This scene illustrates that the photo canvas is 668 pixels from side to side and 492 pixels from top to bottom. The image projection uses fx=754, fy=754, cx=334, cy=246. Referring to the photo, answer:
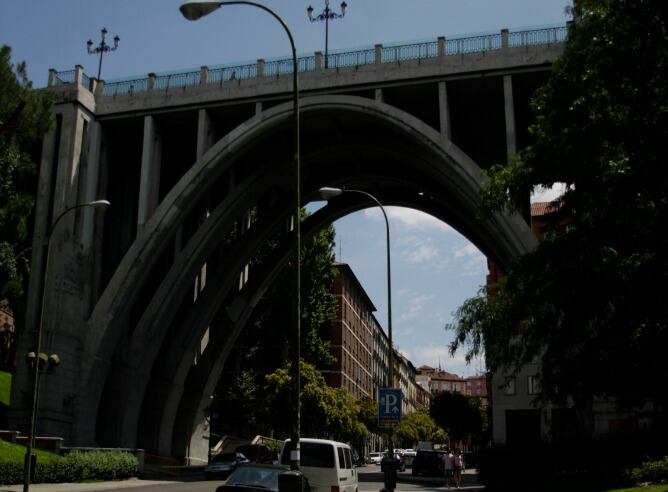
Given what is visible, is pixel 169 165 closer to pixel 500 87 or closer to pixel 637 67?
pixel 500 87

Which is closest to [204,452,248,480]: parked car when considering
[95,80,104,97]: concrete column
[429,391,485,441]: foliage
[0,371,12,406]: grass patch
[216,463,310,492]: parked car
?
[0,371,12,406]: grass patch

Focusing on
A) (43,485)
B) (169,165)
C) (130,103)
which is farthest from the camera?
(169,165)

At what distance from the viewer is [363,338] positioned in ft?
326

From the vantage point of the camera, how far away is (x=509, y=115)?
31281 millimetres

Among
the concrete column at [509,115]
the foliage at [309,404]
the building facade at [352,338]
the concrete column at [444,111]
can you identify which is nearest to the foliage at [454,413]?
the building facade at [352,338]

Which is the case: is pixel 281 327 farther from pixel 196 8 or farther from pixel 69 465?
pixel 196 8

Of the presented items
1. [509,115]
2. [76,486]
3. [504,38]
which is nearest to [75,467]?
[76,486]

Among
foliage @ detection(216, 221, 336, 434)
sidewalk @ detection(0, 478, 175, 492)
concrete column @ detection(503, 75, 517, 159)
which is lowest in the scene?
sidewalk @ detection(0, 478, 175, 492)

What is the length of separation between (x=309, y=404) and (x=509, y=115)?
90.3 ft

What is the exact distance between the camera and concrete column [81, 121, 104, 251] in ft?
115

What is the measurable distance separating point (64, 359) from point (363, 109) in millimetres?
17188

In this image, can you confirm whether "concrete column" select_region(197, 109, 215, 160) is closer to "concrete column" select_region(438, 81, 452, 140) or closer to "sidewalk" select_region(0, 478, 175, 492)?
"concrete column" select_region(438, 81, 452, 140)

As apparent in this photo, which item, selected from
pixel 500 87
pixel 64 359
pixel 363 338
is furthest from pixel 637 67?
pixel 363 338

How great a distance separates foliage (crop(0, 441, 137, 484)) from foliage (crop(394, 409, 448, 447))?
207 ft
